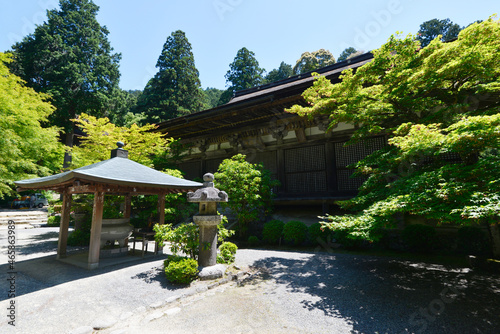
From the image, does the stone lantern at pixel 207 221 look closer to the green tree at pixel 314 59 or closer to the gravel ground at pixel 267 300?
the gravel ground at pixel 267 300

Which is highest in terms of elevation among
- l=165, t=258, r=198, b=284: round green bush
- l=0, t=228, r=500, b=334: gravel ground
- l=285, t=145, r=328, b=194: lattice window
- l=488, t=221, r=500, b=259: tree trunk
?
l=285, t=145, r=328, b=194: lattice window

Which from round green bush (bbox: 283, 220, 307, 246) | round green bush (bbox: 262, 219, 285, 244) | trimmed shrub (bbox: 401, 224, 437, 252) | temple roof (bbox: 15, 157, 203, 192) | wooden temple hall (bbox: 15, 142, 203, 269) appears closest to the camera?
temple roof (bbox: 15, 157, 203, 192)

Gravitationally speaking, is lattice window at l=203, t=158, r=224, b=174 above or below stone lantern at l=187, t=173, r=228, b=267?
above

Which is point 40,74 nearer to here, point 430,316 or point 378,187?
point 378,187

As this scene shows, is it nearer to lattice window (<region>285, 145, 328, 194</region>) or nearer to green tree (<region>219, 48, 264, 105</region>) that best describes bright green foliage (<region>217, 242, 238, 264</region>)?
lattice window (<region>285, 145, 328, 194</region>)

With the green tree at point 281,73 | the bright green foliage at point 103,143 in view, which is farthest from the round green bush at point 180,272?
the green tree at point 281,73

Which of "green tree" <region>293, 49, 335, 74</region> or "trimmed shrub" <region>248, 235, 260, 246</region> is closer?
"trimmed shrub" <region>248, 235, 260, 246</region>

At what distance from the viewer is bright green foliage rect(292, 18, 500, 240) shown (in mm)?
3075

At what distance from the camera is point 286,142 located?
35.7 ft

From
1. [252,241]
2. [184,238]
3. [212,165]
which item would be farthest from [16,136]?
[252,241]

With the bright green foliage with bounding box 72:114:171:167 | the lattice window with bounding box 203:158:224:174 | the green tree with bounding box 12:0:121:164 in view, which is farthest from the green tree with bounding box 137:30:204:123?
the bright green foliage with bounding box 72:114:171:167

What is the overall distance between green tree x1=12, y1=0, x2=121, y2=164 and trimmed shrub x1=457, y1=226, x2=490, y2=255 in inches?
1035

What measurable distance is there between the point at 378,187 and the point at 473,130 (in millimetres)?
2909

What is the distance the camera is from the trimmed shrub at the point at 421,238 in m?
7.41
